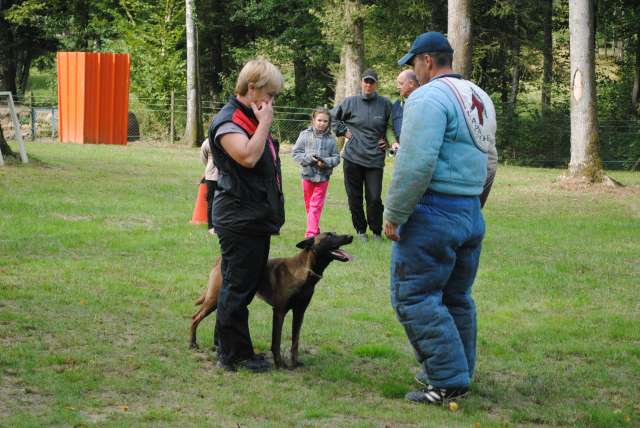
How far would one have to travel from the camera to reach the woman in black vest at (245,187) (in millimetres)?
6191

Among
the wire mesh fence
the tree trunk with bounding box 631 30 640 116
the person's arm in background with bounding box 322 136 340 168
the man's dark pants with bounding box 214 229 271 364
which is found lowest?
the man's dark pants with bounding box 214 229 271 364

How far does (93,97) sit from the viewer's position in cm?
3173

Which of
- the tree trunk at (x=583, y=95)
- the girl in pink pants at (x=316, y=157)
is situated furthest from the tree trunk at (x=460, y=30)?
the girl in pink pants at (x=316, y=157)

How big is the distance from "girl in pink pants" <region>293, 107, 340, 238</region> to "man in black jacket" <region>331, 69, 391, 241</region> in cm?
28

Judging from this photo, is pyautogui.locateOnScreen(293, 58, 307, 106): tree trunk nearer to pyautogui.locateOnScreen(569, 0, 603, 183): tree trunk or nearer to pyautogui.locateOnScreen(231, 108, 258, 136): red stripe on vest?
pyautogui.locateOnScreen(569, 0, 603, 183): tree trunk

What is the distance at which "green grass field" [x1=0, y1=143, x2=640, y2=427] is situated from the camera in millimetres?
5809

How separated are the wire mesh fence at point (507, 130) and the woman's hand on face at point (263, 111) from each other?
24.1 m

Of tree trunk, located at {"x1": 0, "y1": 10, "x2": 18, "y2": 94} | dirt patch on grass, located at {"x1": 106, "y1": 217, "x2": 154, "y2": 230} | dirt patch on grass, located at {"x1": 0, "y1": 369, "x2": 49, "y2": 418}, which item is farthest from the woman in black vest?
tree trunk, located at {"x1": 0, "y1": 10, "x2": 18, "y2": 94}

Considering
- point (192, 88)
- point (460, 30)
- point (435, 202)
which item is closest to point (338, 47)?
point (192, 88)

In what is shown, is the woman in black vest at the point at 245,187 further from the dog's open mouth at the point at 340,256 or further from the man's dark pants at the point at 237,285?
the dog's open mouth at the point at 340,256

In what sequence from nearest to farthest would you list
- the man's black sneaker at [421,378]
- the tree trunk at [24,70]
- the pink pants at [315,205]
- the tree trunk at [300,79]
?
the man's black sneaker at [421,378] < the pink pants at [315,205] < the tree trunk at [300,79] < the tree trunk at [24,70]

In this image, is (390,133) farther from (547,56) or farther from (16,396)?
(547,56)

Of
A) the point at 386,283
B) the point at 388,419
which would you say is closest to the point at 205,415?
the point at 388,419

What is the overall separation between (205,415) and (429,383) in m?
1.39
